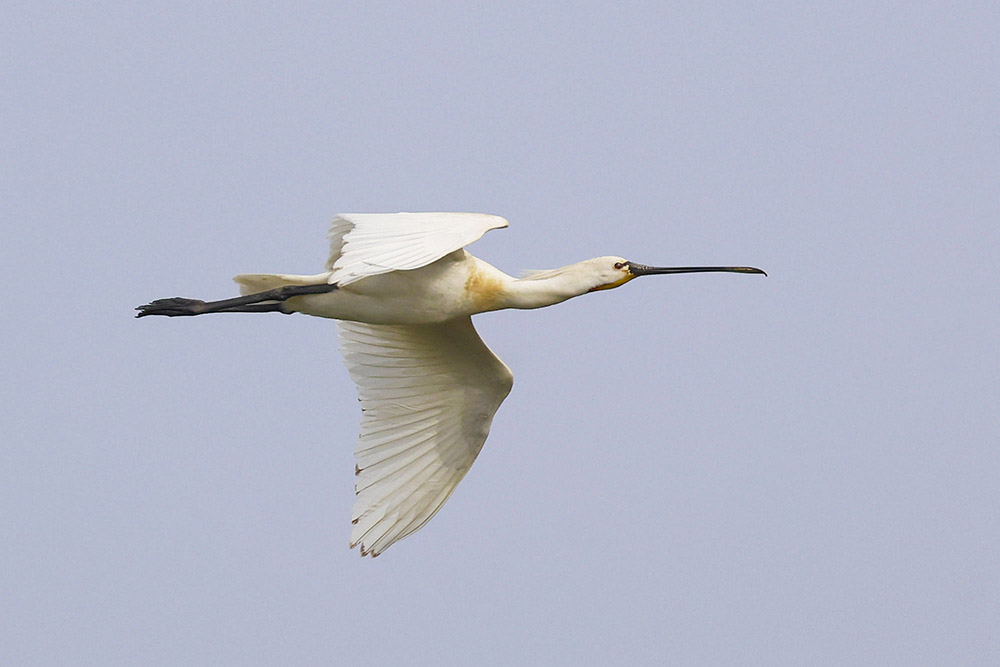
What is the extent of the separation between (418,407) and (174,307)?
245cm

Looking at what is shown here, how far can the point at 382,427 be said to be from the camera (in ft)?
52.1

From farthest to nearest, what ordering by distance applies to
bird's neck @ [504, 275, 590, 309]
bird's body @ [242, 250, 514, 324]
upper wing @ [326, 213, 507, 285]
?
bird's neck @ [504, 275, 590, 309]
bird's body @ [242, 250, 514, 324]
upper wing @ [326, 213, 507, 285]

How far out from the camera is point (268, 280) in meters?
14.4

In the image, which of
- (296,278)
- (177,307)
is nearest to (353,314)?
(296,278)

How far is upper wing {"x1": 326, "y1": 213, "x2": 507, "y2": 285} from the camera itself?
1158 cm

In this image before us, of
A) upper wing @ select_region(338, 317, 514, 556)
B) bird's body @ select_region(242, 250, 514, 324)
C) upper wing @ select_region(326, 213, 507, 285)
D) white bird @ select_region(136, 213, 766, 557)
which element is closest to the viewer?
upper wing @ select_region(326, 213, 507, 285)

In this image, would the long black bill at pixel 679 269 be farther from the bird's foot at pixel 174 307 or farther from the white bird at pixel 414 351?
the bird's foot at pixel 174 307

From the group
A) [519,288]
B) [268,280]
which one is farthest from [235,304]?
[519,288]

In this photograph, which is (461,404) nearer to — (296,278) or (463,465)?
(463,465)

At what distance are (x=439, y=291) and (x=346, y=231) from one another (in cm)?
89

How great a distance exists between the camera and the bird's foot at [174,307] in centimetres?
1464

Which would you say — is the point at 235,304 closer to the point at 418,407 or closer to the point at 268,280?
the point at 268,280

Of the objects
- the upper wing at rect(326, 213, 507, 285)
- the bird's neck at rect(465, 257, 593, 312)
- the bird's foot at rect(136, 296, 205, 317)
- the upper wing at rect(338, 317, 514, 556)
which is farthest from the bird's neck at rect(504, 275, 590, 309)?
the bird's foot at rect(136, 296, 205, 317)

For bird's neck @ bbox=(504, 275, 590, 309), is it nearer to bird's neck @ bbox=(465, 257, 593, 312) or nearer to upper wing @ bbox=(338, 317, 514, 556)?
bird's neck @ bbox=(465, 257, 593, 312)
